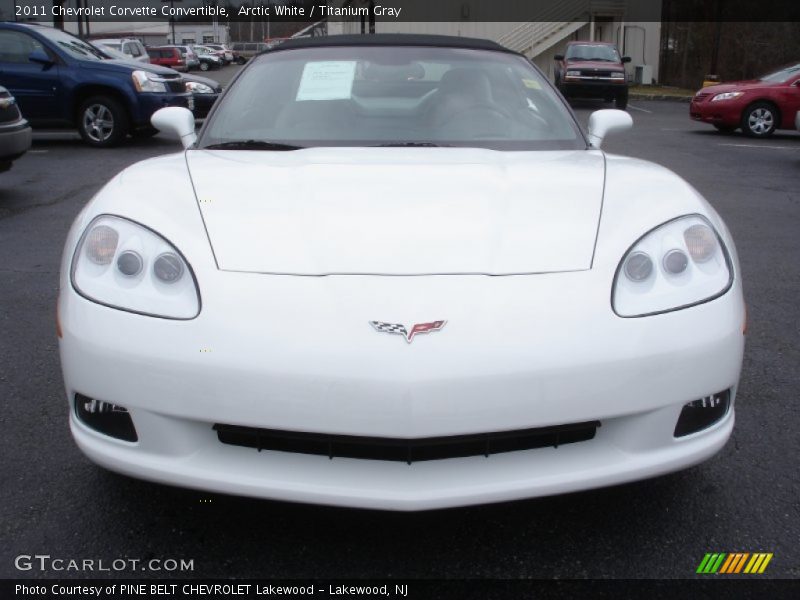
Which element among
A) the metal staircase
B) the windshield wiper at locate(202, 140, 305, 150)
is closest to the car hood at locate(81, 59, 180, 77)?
the windshield wiper at locate(202, 140, 305, 150)

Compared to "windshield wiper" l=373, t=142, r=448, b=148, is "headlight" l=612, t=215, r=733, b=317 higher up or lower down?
lower down

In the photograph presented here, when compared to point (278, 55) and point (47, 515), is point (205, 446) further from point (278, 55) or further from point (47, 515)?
point (278, 55)

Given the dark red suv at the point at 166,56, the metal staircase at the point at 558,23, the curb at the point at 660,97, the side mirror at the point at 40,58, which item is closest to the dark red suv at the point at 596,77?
the curb at the point at 660,97

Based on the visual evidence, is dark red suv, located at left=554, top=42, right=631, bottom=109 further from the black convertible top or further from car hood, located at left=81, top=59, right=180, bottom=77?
the black convertible top

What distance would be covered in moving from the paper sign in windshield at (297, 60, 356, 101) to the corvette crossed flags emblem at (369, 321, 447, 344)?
157 cm

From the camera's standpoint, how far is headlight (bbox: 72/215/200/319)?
190 cm

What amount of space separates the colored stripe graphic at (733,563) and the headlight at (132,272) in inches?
52.8

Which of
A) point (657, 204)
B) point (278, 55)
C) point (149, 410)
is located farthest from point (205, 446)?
point (278, 55)

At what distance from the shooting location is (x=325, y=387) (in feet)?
5.65

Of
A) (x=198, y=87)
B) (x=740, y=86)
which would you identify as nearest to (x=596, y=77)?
(x=740, y=86)

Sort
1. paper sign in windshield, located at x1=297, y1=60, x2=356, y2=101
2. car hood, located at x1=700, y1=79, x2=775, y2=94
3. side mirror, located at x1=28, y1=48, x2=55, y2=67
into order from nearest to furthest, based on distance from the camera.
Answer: paper sign in windshield, located at x1=297, y1=60, x2=356, y2=101, side mirror, located at x1=28, y1=48, x2=55, y2=67, car hood, located at x1=700, y1=79, x2=775, y2=94

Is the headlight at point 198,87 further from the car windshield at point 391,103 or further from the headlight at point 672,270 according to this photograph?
the headlight at point 672,270

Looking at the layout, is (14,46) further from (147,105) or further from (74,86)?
(147,105)

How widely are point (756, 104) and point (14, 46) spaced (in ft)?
35.1
